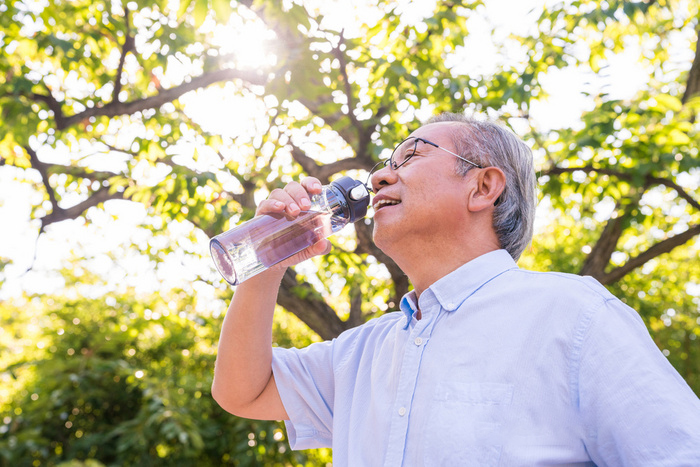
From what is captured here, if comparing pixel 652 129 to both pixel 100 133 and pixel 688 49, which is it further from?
pixel 100 133

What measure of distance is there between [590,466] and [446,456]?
0.25m

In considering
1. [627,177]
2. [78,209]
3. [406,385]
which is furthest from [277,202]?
[78,209]

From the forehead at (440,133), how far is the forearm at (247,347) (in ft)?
2.03

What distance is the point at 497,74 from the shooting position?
171 inches

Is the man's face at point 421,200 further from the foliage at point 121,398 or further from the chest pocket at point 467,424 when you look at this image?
the foliage at point 121,398

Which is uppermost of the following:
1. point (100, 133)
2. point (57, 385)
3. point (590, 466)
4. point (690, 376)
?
point (100, 133)

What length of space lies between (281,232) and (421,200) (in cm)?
41

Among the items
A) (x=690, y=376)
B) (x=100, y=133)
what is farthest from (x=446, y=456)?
(x=690, y=376)

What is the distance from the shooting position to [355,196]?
1.58 meters

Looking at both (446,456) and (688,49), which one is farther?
(688,49)

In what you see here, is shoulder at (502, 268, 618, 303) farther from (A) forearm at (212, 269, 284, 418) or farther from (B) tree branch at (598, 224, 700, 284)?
(B) tree branch at (598, 224, 700, 284)

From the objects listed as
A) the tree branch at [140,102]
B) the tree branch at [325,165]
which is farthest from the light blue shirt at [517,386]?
the tree branch at [140,102]

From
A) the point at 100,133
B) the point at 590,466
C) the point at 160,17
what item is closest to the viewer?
the point at 590,466

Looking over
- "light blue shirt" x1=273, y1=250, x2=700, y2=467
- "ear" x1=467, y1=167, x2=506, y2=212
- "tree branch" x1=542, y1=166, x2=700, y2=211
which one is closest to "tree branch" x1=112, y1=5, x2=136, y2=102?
"tree branch" x1=542, y1=166, x2=700, y2=211
